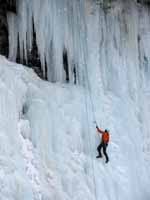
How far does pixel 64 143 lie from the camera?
12.0m

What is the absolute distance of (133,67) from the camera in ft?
47.9

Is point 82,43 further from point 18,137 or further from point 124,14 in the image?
point 18,137

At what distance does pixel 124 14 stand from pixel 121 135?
11.2 feet

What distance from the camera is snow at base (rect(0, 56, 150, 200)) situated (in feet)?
35.3

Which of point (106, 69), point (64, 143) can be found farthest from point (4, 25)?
point (64, 143)

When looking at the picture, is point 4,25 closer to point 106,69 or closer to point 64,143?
point 106,69

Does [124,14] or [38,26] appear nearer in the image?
[38,26]

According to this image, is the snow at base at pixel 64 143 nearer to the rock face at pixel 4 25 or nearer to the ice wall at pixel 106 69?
the ice wall at pixel 106 69

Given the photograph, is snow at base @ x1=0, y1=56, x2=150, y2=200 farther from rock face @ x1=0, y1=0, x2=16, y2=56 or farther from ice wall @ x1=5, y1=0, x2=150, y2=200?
rock face @ x1=0, y1=0, x2=16, y2=56

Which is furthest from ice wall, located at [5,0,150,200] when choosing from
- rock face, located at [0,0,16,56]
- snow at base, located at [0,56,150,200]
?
rock face, located at [0,0,16,56]

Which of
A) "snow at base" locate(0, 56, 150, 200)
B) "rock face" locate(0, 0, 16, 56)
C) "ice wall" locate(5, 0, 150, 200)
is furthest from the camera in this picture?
"rock face" locate(0, 0, 16, 56)

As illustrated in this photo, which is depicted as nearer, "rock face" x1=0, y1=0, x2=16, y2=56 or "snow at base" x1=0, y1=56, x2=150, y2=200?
"snow at base" x1=0, y1=56, x2=150, y2=200

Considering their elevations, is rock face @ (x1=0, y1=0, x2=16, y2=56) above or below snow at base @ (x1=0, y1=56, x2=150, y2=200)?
above

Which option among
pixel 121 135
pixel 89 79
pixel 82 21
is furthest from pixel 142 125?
pixel 82 21
